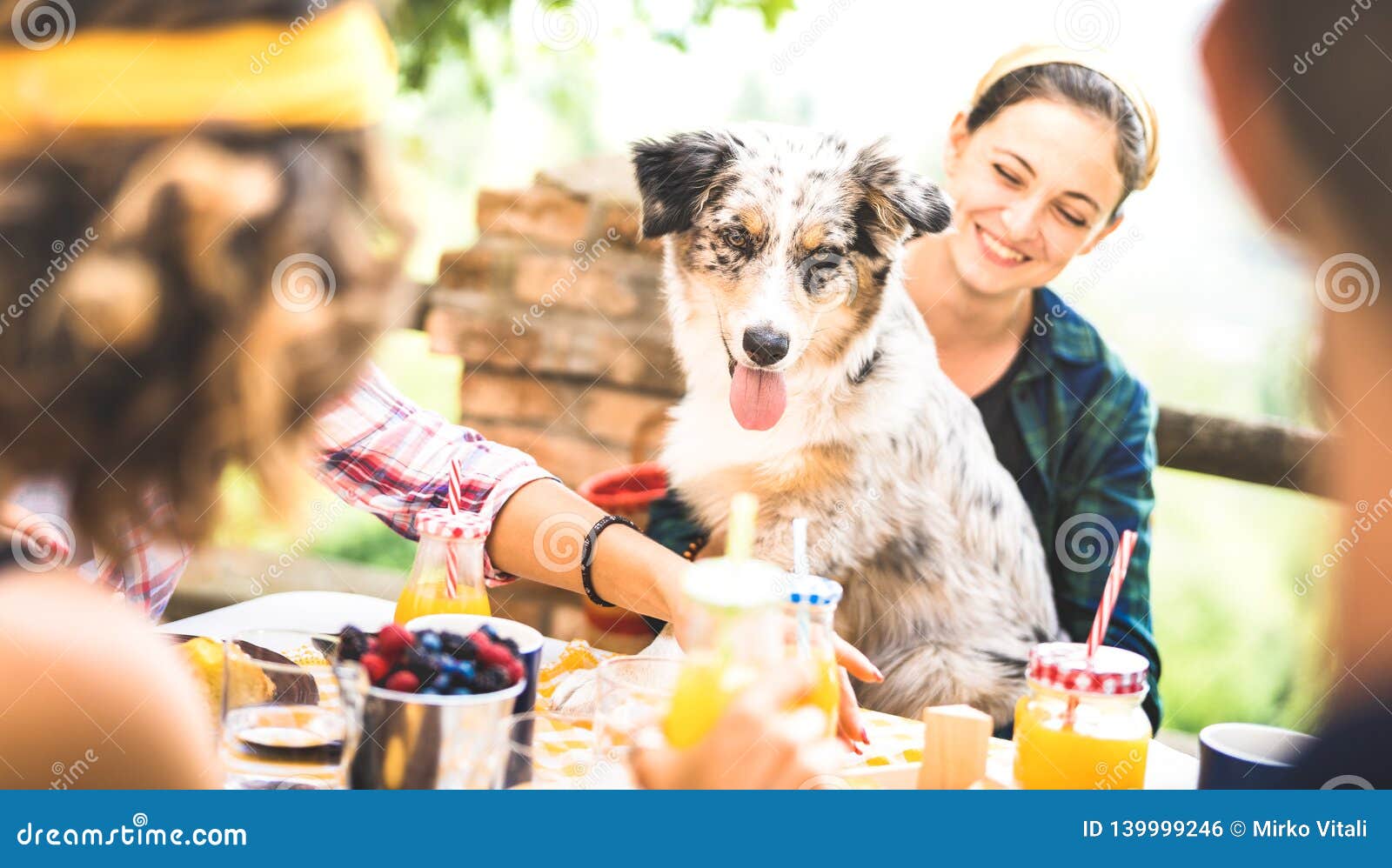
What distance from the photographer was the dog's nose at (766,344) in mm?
1950

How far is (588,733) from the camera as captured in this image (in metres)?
1.35

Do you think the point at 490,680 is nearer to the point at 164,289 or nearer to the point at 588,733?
the point at 588,733

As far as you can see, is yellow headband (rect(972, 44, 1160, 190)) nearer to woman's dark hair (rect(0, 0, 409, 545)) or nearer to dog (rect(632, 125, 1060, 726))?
dog (rect(632, 125, 1060, 726))

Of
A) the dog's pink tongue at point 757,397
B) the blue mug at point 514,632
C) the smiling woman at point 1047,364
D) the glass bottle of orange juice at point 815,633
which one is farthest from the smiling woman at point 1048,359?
the blue mug at point 514,632

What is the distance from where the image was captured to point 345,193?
3.38 ft

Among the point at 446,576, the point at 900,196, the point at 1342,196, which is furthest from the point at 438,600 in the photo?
the point at 1342,196

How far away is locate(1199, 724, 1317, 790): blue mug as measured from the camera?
129 centimetres

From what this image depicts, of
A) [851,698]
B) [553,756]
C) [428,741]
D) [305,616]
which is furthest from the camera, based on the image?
[305,616]

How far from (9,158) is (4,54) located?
3.5 inches

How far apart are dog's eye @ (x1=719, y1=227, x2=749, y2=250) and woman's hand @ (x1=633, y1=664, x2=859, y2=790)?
43.6 inches

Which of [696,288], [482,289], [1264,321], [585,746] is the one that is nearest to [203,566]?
[482,289]

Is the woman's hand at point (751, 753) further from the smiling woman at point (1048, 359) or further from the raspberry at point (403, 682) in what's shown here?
the smiling woman at point (1048, 359)

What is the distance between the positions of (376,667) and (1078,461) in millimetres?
1472

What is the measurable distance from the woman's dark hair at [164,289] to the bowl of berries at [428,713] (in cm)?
24
